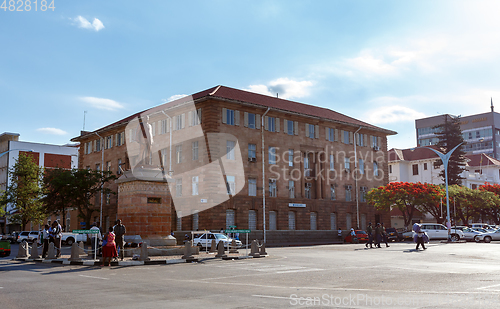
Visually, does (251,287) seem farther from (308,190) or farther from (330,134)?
(330,134)

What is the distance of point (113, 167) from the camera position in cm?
5891

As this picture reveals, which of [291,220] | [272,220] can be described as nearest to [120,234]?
[272,220]

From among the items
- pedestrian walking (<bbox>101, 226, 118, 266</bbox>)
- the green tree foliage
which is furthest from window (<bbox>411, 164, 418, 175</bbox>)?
pedestrian walking (<bbox>101, 226, 118, 266</bbox>)

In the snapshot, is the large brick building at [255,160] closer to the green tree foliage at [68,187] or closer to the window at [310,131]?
the window at [310,131]

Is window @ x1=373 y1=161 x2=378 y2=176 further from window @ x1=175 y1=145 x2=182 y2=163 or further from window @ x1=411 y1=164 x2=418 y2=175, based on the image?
window @ x1=411 y1=164 x2=418 y2=175

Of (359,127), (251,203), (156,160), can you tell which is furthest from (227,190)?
(359,127)

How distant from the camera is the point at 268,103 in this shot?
52.9 meters

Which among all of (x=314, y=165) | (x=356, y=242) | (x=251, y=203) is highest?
(x=314, y=165)

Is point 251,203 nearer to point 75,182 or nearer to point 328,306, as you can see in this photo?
point 75,182

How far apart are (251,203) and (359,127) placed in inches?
779

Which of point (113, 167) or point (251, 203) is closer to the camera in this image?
point (251, 203)

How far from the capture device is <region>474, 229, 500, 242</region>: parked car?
145ft

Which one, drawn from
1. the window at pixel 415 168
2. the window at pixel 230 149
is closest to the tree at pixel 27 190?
the window at pixel 230 149

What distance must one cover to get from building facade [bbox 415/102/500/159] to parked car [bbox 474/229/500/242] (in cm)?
8312
